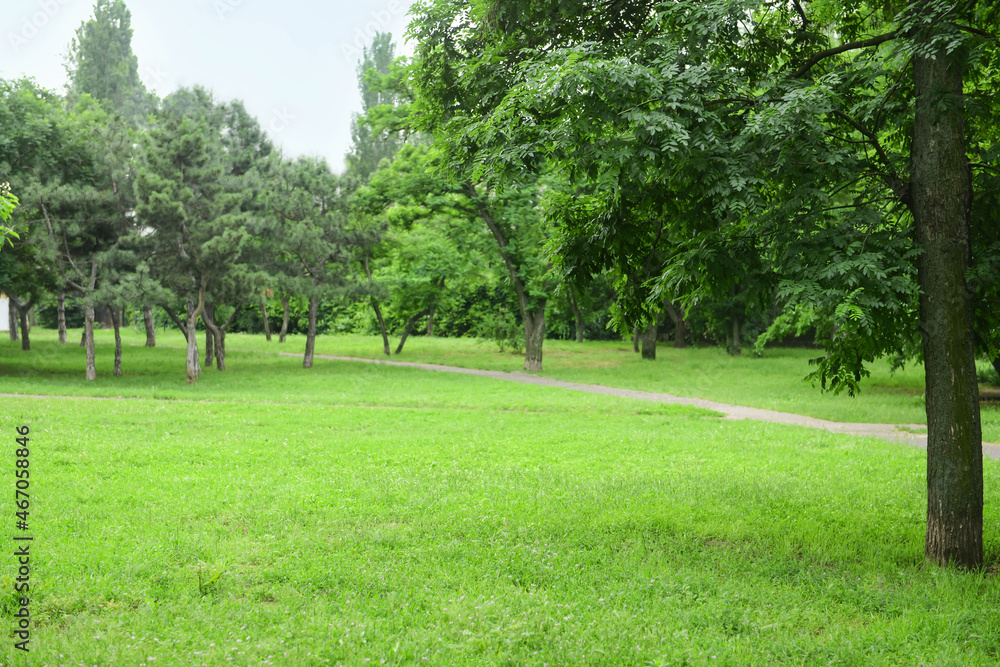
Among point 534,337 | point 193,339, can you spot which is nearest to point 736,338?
point 534,337

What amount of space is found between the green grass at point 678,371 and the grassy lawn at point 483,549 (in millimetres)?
2375

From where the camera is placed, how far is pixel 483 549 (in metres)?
6.16

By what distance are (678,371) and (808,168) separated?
20832 mm

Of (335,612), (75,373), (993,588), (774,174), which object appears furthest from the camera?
(75,373)

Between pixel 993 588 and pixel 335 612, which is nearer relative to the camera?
pixel 335 612

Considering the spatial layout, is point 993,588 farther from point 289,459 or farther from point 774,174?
point 289,459

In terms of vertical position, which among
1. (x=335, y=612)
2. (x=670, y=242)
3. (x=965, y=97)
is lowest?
(x=335, y=612)

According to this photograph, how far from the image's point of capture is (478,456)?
10305 mm

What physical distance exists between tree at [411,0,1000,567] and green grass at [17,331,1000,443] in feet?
7.28

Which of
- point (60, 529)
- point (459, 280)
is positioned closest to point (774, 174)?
point (60, 529)

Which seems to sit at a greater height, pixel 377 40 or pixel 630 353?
pixel 377 40

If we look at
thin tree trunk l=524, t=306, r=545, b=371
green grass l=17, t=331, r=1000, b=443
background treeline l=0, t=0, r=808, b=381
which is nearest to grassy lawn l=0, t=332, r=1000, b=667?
green grass l=17, t=331, r=1000, b=443

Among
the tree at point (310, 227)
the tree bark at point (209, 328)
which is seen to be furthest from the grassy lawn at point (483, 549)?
the tree at point (310, 227)

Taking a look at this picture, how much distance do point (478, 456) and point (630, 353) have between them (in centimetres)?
2615
